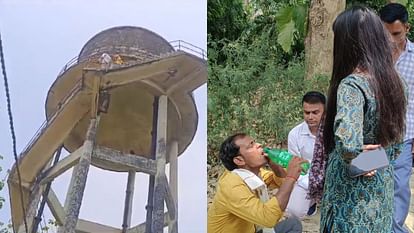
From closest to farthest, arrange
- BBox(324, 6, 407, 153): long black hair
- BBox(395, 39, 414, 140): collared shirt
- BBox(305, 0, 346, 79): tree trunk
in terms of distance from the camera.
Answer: BBox(324, 6, 407, 153): long black hair < BBox(395, 39, 414, 140): collared shirt < BBox(305, 0, 346, 79): tree trunk

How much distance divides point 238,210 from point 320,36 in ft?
15.0

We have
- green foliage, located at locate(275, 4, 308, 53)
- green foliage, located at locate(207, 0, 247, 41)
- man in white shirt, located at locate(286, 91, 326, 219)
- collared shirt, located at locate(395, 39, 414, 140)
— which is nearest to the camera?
collared shirt, located at locate(395, 39, 414, 140)

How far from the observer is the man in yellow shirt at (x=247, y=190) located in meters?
2.47

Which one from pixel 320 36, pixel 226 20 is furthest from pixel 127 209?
pixel 226 20

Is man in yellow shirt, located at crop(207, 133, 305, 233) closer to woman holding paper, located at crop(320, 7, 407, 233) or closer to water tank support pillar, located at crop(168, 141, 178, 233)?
woman holding paper, located at crop(320, 7, 407, 233)

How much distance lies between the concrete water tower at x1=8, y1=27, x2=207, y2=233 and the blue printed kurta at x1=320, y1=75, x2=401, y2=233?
484 millimetres

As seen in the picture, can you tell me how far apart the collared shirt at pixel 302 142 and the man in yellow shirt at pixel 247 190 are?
0.88 metres

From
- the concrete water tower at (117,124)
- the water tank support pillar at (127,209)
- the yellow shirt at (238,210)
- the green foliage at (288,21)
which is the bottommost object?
the yellow shirt at (238,210)

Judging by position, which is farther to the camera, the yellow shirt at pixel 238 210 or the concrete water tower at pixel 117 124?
the yellow shirt at pixel 238 210

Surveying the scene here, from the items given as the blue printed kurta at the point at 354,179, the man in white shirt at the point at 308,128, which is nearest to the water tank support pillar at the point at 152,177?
the blue printed kurta at the point at 354,179

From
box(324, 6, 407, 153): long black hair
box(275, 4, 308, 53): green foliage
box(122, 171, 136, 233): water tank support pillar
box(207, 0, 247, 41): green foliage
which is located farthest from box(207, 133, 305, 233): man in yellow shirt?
box(207, 0, 247, 41): green foliage

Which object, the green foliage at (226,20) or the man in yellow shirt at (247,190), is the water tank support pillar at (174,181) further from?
the green foliage at (226,20)

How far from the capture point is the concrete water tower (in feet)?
6.43

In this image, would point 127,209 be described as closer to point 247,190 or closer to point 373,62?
point 247,190
